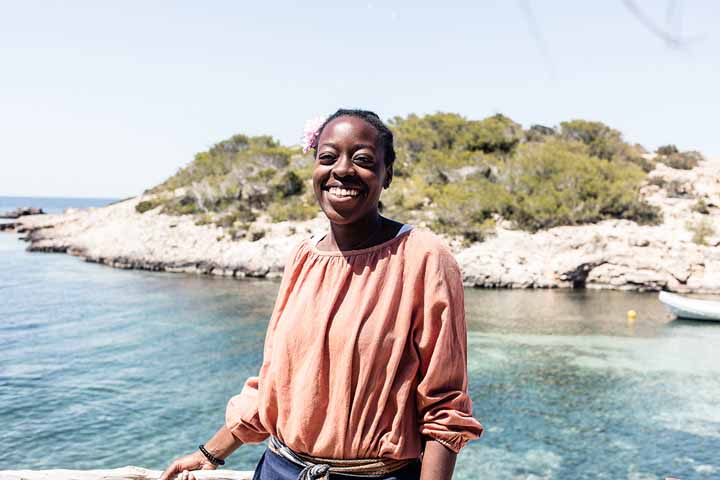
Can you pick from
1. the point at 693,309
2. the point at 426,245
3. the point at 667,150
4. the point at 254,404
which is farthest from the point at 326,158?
the point at 667,150

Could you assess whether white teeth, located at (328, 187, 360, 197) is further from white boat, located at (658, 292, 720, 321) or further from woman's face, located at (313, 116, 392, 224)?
white boat, located at (658, 292, 720, 321)

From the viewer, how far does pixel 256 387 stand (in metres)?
1.92

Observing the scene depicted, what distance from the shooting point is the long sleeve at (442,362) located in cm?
147

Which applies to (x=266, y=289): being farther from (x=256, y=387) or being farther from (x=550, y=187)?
(x=256, y=387)

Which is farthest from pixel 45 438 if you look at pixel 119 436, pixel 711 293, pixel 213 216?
pixel 213 216

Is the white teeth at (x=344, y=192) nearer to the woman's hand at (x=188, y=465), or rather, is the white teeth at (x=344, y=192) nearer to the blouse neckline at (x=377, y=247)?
the blouse neckline at (x=377, y=247)

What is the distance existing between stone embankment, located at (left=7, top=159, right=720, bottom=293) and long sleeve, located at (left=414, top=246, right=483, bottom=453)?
19.3m

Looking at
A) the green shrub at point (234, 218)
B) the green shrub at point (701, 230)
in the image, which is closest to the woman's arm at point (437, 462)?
the green shrub at point (701, 230)

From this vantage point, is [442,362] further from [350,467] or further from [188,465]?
[188,465]

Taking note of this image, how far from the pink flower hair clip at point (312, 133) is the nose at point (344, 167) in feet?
0.77

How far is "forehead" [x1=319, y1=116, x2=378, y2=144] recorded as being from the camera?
5.31 ft

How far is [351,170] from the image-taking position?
5.25 feet

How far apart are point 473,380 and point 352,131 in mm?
9645

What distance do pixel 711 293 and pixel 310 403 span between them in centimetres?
2151
